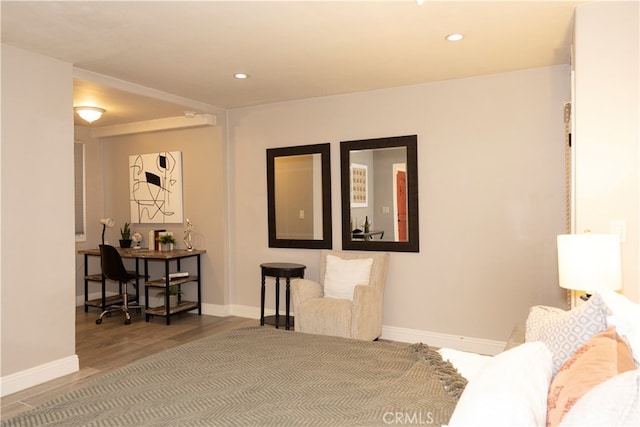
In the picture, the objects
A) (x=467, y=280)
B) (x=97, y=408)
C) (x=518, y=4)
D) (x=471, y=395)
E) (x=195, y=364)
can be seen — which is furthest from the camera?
(x=467, y=280)

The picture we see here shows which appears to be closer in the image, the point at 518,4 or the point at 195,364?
the point at 195,364

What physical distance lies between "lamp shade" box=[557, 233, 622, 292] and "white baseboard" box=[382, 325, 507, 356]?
6.47ft

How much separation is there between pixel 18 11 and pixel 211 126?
285 centimetres

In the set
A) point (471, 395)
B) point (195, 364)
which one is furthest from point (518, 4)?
point (195, 364)

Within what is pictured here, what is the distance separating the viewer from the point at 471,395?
1.22 metres

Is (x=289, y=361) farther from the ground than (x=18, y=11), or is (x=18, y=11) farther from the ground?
(x=18, y=11)

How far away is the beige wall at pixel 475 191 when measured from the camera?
390 centimetres

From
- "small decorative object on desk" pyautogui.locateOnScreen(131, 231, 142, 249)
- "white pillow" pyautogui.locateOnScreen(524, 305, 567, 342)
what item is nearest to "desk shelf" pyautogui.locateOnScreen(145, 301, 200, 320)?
"small decorative object on desk" pyautogui.locateOnScreen(131, 231, 142, 249)

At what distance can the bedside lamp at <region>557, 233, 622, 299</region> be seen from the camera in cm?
222

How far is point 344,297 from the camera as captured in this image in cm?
429

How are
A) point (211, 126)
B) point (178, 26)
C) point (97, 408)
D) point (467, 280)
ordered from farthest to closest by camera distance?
point (211, 126)
point (467, 280)
point (178, 26)
point (97, 408)

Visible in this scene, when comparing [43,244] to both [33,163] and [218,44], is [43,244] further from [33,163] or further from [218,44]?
[218,44]

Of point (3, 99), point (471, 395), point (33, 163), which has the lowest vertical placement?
point (471, 395)

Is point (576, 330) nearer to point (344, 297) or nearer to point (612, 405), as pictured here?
point (612, 405)
